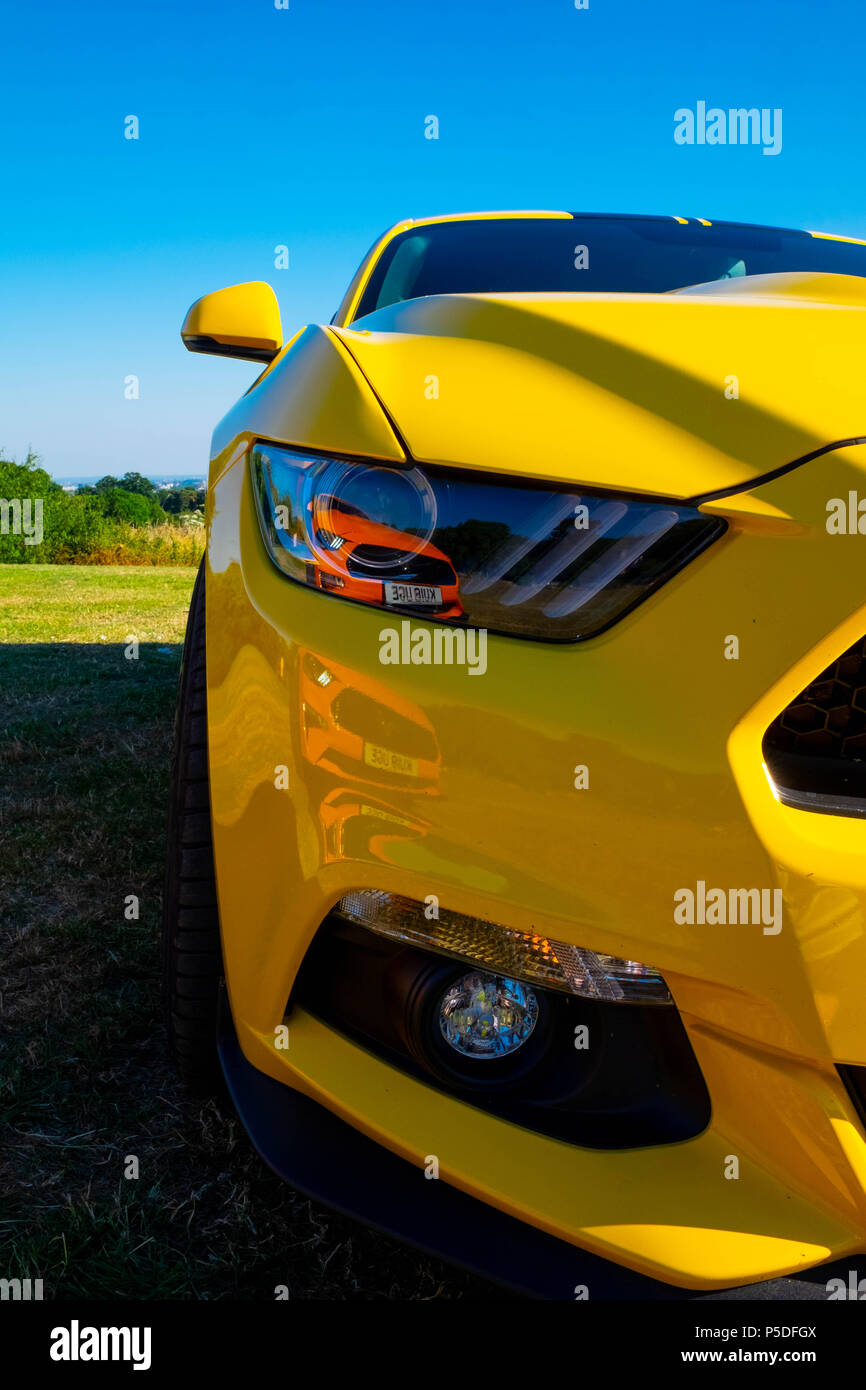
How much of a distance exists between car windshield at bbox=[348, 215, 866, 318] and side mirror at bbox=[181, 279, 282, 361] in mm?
206

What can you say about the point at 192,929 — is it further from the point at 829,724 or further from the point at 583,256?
the point at 583,256

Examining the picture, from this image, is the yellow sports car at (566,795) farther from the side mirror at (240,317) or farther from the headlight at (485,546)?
the side mirror at (240,317)

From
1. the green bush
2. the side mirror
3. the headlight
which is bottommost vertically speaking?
the headlight

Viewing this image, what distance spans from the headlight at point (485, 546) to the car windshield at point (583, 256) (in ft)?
3.91

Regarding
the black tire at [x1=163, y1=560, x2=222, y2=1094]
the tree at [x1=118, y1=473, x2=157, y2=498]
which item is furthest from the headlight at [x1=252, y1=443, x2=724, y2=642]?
the tree at [x1=118, y1=473, x2=157, y2=498]

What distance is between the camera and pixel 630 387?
0.96 metres

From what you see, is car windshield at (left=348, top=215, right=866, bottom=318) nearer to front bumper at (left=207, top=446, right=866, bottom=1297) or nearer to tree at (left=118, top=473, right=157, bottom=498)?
front bumper at (left=207, top=446, right=866, bottom=1297)

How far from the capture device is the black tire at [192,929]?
1.26 metres

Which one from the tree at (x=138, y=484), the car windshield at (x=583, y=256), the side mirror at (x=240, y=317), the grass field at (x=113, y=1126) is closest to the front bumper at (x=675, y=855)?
the grass field at (x=113, y=1126)

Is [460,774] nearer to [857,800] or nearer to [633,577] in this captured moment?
[633,577]

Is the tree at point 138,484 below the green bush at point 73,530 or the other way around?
the other way around

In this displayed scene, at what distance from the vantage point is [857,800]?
2.81 ft

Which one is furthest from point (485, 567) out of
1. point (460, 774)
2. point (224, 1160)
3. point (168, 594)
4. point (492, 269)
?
point (168, 594)

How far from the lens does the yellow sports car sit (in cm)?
84
